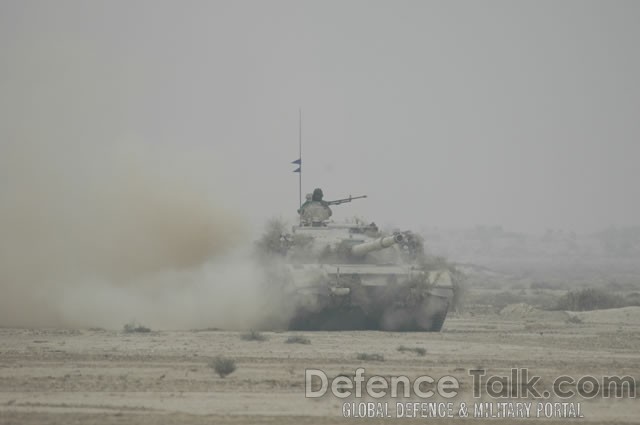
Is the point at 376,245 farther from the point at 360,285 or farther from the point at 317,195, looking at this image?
the point at 317,195

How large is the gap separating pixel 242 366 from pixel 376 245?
35.2ft

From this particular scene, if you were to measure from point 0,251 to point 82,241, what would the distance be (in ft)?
7.79

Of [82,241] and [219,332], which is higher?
[82,241]

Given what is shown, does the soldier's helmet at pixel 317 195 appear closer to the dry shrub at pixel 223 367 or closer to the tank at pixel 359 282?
the tank at pixel 359 282

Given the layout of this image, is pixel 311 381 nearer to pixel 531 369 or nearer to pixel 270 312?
pixel 531 369

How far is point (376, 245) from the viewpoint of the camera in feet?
101

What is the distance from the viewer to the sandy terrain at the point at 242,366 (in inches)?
615

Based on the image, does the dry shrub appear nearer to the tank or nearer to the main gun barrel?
the tank

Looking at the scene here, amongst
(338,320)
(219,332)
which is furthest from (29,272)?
(338,320)

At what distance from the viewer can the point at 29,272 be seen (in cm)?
3312

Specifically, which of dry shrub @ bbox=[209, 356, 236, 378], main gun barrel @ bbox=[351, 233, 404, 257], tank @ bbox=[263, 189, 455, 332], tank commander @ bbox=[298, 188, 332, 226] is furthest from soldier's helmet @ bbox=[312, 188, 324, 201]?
dry shrub @ bbox=[209, 356, 236, 378]

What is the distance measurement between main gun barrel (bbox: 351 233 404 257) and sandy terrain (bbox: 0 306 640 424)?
2.33 metres

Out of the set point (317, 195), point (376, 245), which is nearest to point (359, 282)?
point (376, 245)

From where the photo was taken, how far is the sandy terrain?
15625 mm
